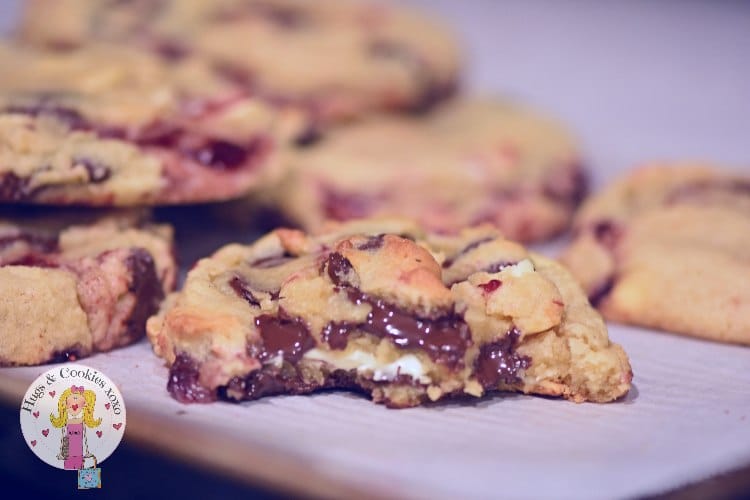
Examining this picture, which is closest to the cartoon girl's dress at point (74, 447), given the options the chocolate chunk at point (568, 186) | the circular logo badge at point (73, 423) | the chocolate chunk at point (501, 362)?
the circular logo badge at point (73, 423)

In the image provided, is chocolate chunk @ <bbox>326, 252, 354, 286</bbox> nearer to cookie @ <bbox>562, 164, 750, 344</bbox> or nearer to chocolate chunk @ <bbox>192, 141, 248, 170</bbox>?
chocolate chunk @ <bbox>192, 141, 248, 170</bbox>

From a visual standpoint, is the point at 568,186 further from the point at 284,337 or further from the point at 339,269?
the point at 284,337

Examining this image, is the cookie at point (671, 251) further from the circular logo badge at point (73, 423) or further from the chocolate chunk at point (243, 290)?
the circular logo badge at point (73, 423)

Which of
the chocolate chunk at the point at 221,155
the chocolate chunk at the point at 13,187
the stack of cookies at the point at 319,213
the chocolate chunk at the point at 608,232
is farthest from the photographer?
the chocolate chunk at the point at 608,232

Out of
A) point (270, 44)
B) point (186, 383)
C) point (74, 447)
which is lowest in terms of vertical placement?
point (74, 447)

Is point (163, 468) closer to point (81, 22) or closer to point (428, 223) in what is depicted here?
point (428, 223)

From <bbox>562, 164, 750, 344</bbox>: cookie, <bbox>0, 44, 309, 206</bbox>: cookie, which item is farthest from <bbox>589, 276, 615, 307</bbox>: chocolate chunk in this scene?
<bbox>0, 44, 309, 206</bbox>: cookie

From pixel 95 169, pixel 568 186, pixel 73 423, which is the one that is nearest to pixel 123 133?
pixel 95 169
